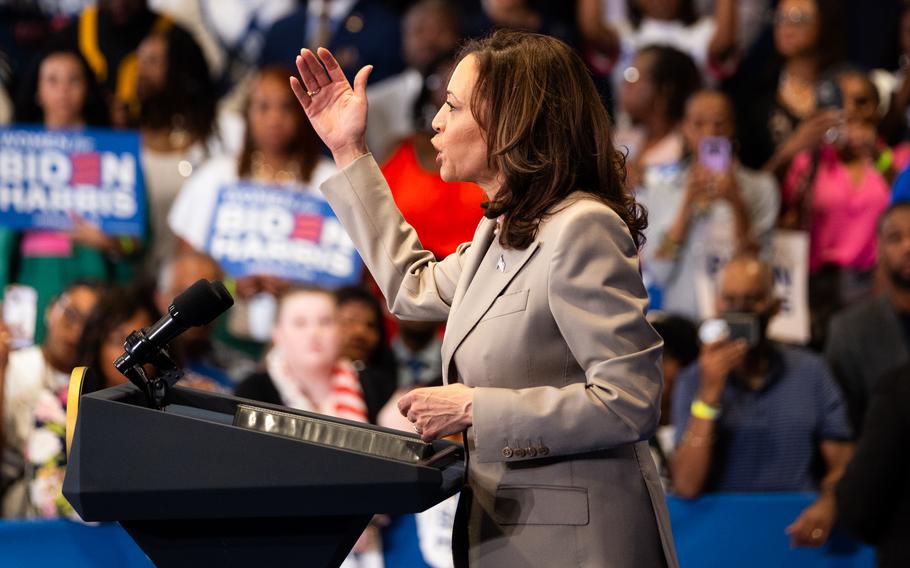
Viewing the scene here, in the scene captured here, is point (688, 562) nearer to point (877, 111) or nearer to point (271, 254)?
point (271, 254)

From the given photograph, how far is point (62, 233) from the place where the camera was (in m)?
5.63

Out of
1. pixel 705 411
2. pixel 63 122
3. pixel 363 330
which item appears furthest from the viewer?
pixel 63 122

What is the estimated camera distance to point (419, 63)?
6250mm

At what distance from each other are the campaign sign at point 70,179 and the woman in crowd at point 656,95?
6.99 feet

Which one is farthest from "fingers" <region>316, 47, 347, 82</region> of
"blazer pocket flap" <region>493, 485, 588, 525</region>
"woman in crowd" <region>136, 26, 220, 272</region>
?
"woman in crowd" <region>136, 26, 220, 272</region>

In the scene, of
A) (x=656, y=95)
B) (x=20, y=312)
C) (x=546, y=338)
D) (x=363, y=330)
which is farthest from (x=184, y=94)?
(x=546, y=338)

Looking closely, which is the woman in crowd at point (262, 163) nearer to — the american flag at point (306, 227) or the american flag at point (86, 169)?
the american flag at point (306, 227)

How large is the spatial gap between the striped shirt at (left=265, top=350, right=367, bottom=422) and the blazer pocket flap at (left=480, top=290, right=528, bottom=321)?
2265mm

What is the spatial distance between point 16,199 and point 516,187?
12.6 ft

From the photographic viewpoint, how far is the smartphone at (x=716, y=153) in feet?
17.8

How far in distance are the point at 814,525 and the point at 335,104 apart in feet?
7.70

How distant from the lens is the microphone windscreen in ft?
6.49

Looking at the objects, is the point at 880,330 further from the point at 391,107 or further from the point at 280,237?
the point at 391,107

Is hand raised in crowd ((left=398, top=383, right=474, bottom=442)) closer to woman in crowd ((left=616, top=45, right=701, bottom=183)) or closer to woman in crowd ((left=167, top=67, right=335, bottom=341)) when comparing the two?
woman in crowd ((left=167, top=67, right=335, bottom=341))
